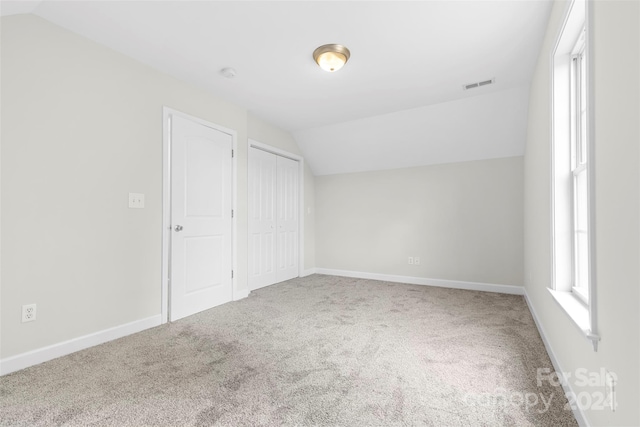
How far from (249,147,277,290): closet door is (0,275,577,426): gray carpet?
115cm

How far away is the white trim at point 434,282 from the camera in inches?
157

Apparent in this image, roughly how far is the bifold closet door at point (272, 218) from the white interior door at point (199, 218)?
21.0 inches

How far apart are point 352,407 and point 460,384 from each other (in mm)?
699

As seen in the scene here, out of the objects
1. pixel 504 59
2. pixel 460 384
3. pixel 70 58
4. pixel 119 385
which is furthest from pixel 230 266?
pixel 504 59

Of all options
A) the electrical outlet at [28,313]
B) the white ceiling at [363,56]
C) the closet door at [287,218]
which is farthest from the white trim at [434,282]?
the electrical outlet at [28,313]

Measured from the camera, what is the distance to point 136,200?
8.82 ft

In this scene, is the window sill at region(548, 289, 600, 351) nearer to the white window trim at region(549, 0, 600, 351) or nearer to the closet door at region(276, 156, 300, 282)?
the white window trim at region(549, 0, 600, 351)

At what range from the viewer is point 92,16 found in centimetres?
212

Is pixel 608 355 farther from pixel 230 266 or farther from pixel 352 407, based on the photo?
pixel 230 266

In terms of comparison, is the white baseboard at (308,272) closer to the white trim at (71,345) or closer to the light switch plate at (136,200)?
the white trim at (71,345)

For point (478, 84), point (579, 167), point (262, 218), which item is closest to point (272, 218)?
point (262, 218)

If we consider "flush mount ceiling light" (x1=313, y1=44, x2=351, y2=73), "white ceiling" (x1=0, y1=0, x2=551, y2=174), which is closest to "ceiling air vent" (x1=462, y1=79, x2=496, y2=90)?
"white ceiling" (x1=0, y1=0, x2=551, y2=174)

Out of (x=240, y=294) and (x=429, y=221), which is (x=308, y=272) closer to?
(x=240, y=294)

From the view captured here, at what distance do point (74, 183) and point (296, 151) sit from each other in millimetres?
3245
